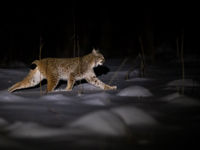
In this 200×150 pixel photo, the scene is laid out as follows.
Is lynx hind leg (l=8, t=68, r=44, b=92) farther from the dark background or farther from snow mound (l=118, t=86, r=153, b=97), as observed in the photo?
the dark background

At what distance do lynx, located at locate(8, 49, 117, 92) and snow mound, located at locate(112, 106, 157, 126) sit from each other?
9.49 feet

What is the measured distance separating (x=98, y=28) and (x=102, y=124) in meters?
13.5

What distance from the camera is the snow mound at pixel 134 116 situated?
338 centimetres

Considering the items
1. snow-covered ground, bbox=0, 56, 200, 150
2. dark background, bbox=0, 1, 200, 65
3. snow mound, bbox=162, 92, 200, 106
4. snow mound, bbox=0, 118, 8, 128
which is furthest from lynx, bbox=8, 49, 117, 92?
dark background, bbox=0, 1, 200, 65

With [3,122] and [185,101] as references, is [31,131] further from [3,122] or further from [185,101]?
[185,101]

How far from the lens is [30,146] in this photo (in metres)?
2.65

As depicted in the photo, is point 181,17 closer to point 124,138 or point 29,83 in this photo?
point 29,83

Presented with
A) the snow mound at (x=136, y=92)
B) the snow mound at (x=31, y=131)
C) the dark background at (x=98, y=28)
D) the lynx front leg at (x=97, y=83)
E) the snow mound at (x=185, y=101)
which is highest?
the dark background at (x=98, y=28)

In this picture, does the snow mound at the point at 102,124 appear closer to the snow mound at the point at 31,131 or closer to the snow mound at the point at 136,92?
the snow mound at the point at 31,131

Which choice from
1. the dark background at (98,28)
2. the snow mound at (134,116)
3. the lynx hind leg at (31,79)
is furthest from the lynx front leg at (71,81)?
the dark background at (98,28)

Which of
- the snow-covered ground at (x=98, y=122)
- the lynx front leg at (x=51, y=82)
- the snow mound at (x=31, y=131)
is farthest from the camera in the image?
the lynx front leg at (x=51, y=82)

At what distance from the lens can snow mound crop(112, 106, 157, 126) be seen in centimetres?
338

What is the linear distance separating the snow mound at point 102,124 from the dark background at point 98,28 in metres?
A: 9.66

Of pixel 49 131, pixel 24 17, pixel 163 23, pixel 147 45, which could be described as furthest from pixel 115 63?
pixel 49 131
